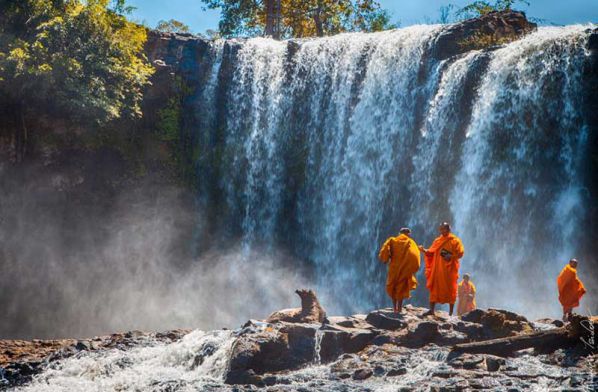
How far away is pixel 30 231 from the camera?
66.9ft

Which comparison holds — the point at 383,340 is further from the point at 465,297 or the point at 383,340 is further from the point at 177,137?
the point at 177,137

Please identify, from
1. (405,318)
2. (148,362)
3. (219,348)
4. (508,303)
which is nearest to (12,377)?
(148,362)

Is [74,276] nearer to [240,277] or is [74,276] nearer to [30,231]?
[30,231]

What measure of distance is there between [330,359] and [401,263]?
9.34 ft

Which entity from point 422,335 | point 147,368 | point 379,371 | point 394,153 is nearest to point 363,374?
point 379,371

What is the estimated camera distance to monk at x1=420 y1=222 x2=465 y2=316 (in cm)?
1201

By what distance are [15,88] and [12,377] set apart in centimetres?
1104

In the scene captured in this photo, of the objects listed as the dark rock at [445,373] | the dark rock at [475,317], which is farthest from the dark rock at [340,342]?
the dark rock at [475,317]

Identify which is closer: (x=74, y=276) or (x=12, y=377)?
(x=12, y=377)

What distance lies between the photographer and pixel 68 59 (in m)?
19.0

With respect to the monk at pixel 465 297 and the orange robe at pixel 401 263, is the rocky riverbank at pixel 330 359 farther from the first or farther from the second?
the monk at pixel 465 297

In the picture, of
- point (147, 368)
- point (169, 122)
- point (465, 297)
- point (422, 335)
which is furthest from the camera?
point (169, 122)

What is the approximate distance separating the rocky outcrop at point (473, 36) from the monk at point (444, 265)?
991cm

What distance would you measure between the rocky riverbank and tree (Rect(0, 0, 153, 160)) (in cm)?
930
